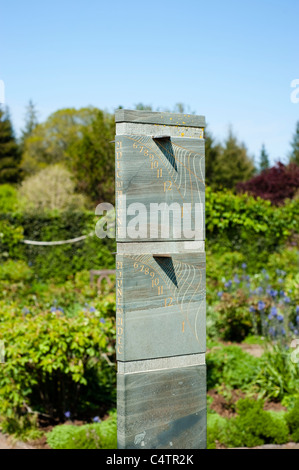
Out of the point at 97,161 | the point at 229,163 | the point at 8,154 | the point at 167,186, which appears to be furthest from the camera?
the point at 8,154

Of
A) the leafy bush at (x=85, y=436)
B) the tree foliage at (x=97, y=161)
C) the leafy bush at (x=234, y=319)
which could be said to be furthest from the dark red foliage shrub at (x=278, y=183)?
the leafy bush at (x=85, y=436)

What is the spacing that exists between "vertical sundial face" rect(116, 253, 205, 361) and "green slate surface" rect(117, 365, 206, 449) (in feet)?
0.41

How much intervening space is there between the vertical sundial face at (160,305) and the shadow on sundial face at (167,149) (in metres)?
0.50

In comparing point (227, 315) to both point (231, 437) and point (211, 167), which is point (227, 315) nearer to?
point (231, 437)

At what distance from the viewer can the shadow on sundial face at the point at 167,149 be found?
8.97 ft

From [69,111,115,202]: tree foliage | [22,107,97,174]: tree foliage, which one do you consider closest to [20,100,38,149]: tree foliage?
[22,107,97,174]: tree foliage

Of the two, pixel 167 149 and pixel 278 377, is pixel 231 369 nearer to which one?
pixel 278 377

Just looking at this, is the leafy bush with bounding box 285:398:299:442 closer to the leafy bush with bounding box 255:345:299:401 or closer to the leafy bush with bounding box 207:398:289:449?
the leafy bush with bounding box 207:398:289:449

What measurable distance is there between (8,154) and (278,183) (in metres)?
18.5

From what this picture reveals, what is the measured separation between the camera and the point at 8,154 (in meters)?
31.4

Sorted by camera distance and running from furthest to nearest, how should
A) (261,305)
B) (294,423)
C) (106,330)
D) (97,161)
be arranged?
1. (97,161)
2. (261,305)
3. (106,330)
4. (294,423)

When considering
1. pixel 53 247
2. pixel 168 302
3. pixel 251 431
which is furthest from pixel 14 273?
pixel 168 302

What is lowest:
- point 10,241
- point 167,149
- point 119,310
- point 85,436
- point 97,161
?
point 85,436

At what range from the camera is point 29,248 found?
431 inches
